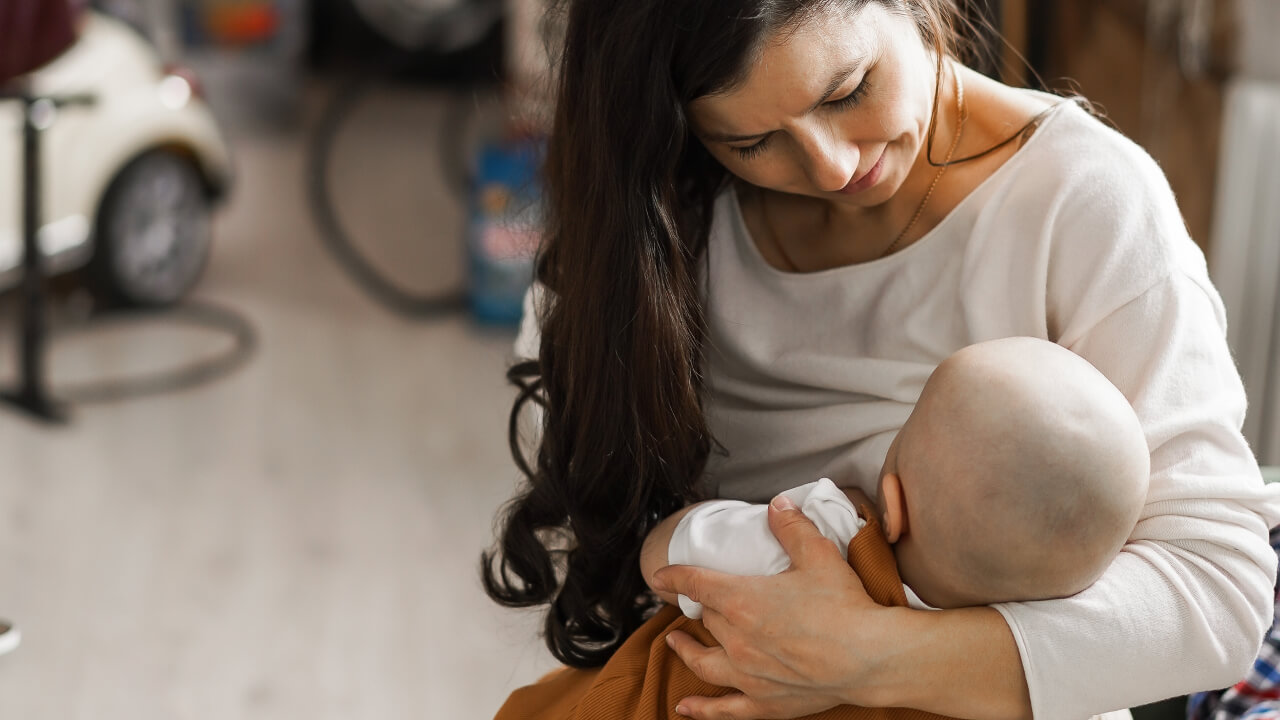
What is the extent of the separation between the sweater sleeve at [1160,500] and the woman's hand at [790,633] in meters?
0.13

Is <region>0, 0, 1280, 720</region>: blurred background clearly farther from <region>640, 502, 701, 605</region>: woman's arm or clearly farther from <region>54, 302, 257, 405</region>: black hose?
<region>640, 502, 701, 605</region>: woman's arm

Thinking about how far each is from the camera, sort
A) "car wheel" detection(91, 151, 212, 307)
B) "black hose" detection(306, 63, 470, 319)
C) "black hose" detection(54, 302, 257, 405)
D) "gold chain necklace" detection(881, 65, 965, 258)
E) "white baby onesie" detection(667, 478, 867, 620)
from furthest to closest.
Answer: "black hose" detection(306, 63, 470, 319)
"car wheel" detection(91, 151, 212, 307)
"black hose" detection(54, 302, 257, 405)
"gold chain necklace" detection(881, 65, 965, 258)
"white baby onesie" detection(667, 478, 867, 620)

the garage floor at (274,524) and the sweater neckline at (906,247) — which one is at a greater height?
the sweater neckline at (906,247)

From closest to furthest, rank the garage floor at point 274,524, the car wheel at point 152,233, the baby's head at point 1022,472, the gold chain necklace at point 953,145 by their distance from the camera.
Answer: the baby's head at point 1022,472
the gold chain necklace at point 953,145
the garage floor at point 274,524
the car wheel at point 152,233

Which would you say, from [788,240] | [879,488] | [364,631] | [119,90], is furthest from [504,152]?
[879,488]

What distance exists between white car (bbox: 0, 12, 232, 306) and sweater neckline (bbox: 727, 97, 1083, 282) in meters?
2.40

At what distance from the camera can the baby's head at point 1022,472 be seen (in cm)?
99

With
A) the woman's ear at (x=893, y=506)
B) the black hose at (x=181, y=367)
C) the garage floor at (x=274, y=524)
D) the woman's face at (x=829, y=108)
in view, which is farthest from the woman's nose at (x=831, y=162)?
the black hose at (x=181, y=367)

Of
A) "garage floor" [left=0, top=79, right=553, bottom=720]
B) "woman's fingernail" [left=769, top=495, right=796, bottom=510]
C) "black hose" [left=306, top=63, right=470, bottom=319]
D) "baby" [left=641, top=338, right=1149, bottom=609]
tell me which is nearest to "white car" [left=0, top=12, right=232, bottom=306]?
"garage floor" [left=0, top=79, right=553, bottom=720]

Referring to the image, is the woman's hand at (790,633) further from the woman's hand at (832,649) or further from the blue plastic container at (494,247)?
the blue plastic container at (494,247)

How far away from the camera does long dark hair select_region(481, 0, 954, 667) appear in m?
1.08

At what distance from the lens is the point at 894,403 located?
125 centimetres

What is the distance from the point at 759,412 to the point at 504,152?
8.65 ft

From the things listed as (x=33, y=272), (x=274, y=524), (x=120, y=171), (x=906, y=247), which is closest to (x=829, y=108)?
(x=906, y=247)
